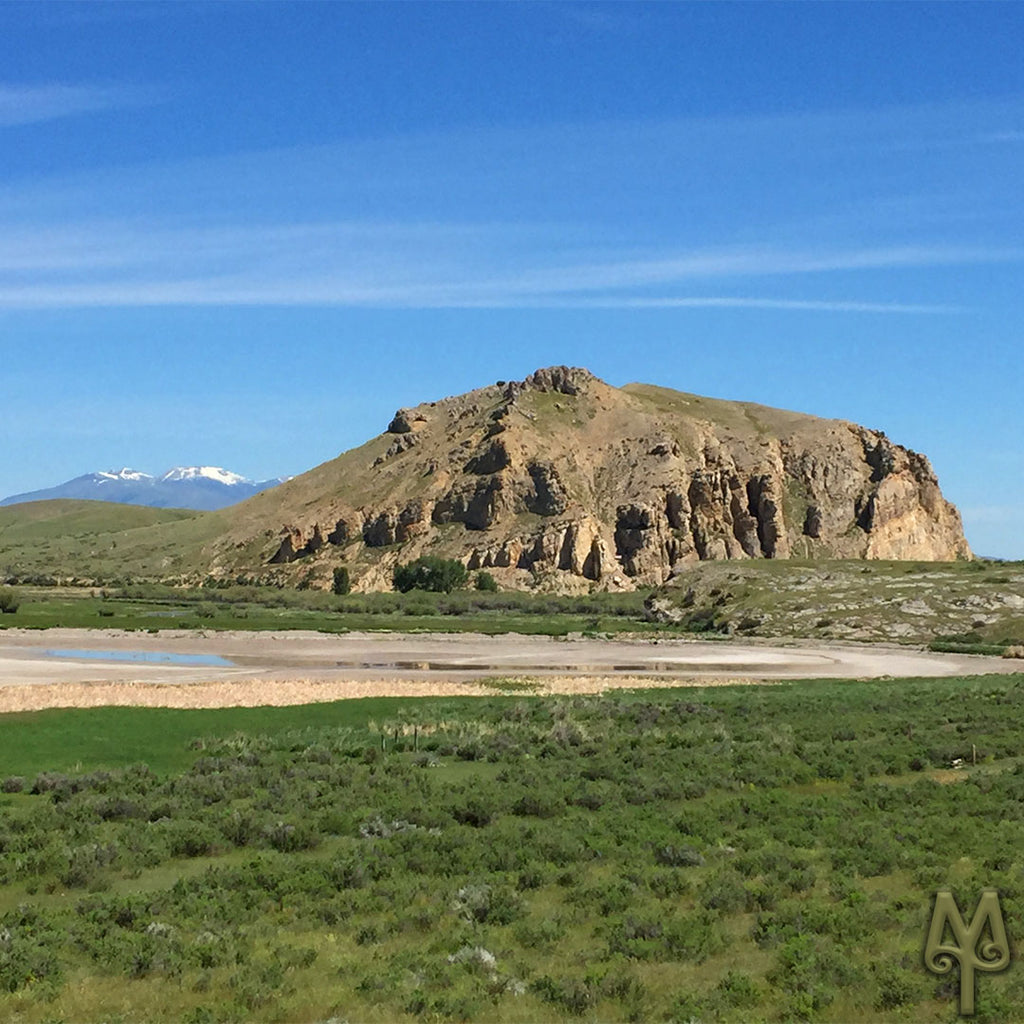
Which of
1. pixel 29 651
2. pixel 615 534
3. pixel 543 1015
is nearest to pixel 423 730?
pixel 543 1015

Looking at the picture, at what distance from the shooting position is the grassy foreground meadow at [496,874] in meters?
14.5

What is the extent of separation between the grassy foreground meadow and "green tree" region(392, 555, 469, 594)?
12154cm

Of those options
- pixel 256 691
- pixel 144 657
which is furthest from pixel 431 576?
pixel 256 691

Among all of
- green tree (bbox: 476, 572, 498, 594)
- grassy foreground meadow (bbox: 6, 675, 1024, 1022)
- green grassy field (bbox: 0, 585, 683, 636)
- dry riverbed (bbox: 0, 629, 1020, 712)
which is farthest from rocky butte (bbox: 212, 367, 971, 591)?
grassy foreground meadow (bbox: 6, 675, 1024, 1022)

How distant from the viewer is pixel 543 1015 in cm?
1393

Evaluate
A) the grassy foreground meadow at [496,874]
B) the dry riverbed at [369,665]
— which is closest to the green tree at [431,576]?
the dry riverbed at [369,665]

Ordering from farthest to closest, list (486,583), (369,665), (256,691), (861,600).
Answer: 1. (486,583)
2. (861,600)
3. (369,665)
4. (256,691)

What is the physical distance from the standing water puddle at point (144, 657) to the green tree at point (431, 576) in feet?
258

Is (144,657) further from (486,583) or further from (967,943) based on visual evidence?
(486,583)

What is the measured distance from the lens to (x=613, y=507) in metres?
178

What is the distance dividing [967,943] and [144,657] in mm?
67136

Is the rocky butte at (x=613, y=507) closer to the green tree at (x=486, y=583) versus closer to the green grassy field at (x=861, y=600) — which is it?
the green tree at (x=486, y=583)

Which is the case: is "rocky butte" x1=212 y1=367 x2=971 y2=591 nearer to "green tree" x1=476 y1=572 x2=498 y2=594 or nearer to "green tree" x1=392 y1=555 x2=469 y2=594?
"green tree" x1=476 y1=572 x2=498 y2=594

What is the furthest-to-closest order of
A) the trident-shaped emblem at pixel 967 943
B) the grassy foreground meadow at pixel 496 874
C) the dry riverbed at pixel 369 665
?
1. the dry riverbed at pixel 369 665
2. the trident-shaped emblem at pixel 967 943
3. the grassy foreground meadow at pixel 496 874
